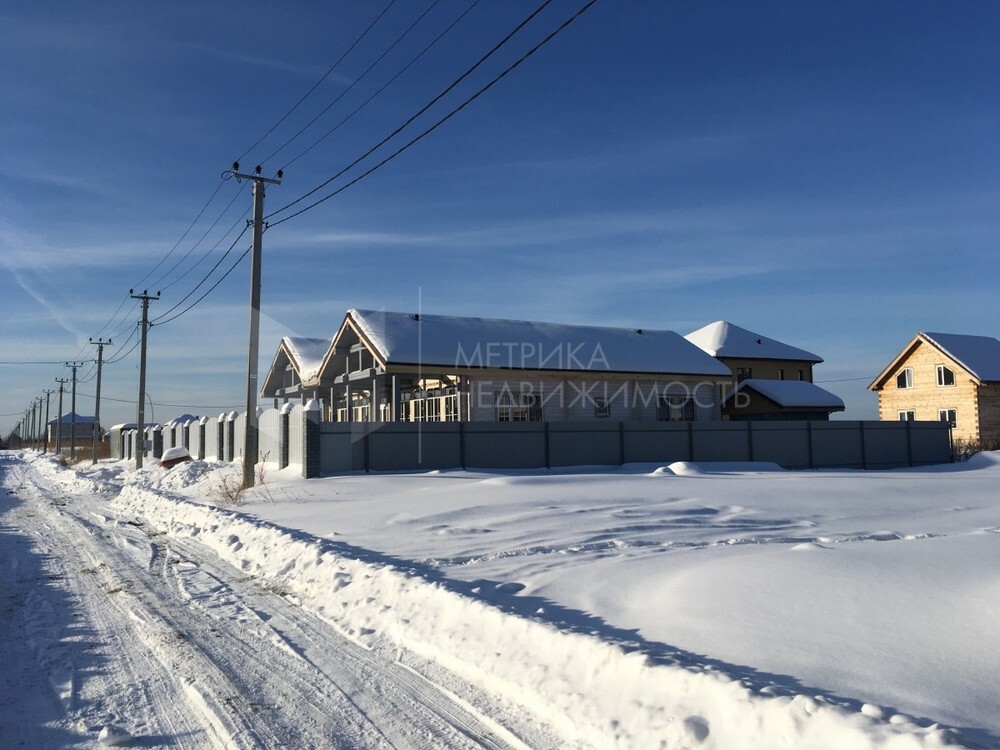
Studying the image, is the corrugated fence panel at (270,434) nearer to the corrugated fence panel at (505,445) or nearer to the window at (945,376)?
the corrugated fence panel at (505,445)

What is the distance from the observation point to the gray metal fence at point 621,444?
883 inches

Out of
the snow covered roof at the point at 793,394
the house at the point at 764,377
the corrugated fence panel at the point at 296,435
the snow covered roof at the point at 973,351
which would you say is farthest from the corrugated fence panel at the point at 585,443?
the snow covered roof at the point at 973,351

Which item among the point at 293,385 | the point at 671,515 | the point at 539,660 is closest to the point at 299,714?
the point at 539,660

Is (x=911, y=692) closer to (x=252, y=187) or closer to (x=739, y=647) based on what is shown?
(x=739, y=647)

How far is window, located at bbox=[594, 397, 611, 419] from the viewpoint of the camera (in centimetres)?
3219

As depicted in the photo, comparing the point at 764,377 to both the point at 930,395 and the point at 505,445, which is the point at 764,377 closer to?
the point at 930,395

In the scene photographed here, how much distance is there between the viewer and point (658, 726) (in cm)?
417

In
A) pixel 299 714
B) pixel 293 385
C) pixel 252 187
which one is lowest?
pixel 299 714

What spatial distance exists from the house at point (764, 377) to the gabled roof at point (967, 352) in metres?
4.64

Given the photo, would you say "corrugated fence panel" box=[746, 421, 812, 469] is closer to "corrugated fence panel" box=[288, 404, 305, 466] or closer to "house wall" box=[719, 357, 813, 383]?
"corrugated fence panel" box=[288, 404, 305, 466]

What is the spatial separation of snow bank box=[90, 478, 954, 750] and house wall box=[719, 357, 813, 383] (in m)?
45.5

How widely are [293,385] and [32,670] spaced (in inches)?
1439

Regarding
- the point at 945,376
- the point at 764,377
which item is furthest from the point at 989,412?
the point at 764,377

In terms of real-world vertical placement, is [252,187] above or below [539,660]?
above
